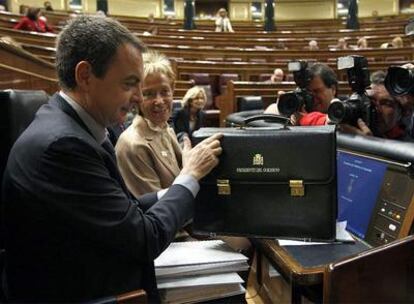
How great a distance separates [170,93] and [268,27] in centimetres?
1220

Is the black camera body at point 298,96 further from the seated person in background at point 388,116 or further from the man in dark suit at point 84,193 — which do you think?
the man in dark suit at point 84,193

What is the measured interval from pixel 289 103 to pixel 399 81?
70 centimetres

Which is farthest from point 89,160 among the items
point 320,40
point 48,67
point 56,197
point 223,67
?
point 320,40

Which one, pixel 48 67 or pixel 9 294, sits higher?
pixel 48 67

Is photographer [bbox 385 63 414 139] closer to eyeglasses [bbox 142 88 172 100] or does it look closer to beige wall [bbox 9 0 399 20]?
eyeglasses [bbox 142 88 172 100]

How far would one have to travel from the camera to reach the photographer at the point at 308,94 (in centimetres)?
193

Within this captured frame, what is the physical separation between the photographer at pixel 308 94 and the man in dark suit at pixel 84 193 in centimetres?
102

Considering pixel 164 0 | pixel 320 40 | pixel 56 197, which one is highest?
pixel 164 0

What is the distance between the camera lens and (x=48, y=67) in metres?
3.64

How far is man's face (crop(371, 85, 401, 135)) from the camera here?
4.91ft

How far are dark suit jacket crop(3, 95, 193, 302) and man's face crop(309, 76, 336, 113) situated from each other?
1418mm

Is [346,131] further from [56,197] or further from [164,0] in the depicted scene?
[164,0]

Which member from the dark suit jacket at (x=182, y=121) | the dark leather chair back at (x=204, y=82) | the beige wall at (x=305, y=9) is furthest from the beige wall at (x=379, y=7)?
the dark suit jacket at (x=182, y=121)

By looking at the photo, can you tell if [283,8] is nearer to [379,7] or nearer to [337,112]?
[379,7]
